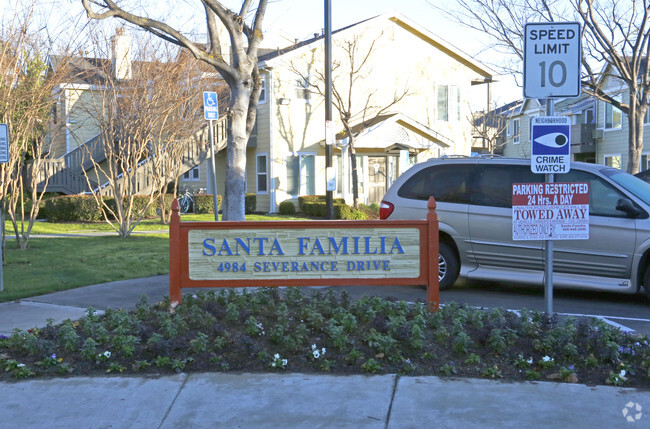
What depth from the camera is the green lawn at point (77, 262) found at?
1055cm

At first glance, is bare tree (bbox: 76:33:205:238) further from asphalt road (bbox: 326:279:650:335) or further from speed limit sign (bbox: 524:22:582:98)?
speed limit sign (bbox: 524:22:582:98)

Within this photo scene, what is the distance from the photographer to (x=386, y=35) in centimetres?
2928

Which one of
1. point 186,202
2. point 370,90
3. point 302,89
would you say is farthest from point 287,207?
point 370,90

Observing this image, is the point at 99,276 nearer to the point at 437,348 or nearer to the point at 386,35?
the point at 437,348

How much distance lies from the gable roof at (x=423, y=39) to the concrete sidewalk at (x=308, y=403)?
73.4 feet

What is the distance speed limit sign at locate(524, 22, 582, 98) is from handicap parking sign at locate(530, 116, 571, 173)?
0.26m

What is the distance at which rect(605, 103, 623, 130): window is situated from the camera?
34781 millimetres

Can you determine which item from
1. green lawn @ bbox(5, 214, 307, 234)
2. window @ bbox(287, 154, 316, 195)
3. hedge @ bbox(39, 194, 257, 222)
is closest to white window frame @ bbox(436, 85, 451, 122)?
window @ bbox(287, 154, 316, 195)

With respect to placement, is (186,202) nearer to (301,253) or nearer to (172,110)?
(172,110)

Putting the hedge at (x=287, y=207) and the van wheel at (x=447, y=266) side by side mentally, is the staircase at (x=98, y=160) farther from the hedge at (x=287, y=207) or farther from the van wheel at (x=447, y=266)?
the van wheel at (x=447, y=266)

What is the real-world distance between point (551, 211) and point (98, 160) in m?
24.7

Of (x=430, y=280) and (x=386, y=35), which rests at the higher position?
(x=386, y=35)

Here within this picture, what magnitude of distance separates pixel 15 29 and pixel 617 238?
1102 centimetres

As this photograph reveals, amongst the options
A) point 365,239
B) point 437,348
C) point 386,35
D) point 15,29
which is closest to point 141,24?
point 15,29
